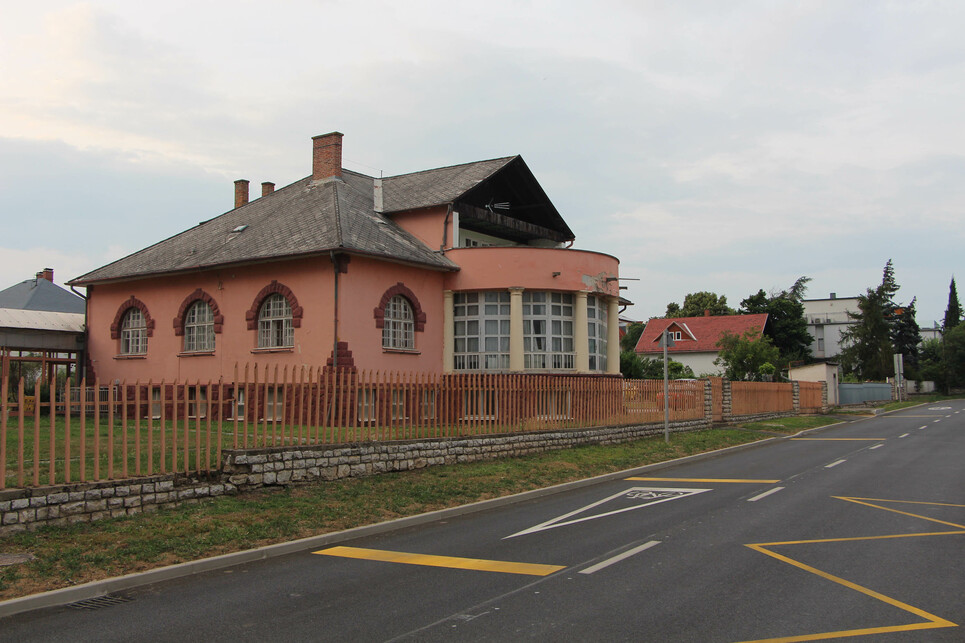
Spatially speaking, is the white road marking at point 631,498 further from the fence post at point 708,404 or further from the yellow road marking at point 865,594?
the fence post at point 708,404

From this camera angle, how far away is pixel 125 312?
26.2m

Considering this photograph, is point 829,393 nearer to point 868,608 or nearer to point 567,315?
point 567,315

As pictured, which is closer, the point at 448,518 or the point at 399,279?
the point at 448,518

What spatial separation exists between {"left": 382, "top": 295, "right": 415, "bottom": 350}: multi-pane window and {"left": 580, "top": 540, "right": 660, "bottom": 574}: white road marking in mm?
14682

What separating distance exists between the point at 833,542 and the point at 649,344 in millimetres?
60983

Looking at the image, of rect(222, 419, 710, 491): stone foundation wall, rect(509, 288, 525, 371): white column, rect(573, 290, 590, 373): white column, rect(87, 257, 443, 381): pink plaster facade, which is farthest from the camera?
rect(573, 290, 590, 373): white column

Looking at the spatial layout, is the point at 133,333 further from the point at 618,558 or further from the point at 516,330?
the point at 618,558

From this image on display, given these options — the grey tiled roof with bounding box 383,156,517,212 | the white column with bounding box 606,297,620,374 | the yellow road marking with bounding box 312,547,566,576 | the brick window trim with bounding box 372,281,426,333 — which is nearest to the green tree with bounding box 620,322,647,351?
the grey tiled roof with bounding box 383,156,517,212

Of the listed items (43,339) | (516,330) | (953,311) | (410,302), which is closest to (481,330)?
(516,330)

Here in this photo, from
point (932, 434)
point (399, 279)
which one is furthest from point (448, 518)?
point (932, 434)

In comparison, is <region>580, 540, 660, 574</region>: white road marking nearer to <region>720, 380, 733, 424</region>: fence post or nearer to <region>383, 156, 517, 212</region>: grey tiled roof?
<region>383, 156, 517, 212</region>: grey tiled roof

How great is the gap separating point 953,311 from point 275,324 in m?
117

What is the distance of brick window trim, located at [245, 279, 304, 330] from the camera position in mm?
21672

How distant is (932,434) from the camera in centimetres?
2606
